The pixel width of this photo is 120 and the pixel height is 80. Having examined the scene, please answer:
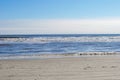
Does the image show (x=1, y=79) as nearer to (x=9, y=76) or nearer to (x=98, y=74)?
(x=9, y=76)

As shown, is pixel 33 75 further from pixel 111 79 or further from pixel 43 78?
pixel 111 79

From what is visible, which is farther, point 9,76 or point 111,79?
point 9,76

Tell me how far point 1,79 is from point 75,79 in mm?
2195

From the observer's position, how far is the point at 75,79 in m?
8.02

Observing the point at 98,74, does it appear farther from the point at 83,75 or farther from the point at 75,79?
the point at 75,79

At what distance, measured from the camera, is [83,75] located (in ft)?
28.8

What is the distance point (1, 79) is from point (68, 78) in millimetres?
1995

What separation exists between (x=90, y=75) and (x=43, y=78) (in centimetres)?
157

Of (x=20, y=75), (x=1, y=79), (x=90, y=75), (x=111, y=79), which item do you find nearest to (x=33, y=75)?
(x=20, y=75)

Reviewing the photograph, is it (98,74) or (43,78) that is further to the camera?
(98,74)

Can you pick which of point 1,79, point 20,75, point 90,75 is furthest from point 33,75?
point 90,75

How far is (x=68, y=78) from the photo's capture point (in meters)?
8.20

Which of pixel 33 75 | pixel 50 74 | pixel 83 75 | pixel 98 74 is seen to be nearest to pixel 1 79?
pixel 33 75

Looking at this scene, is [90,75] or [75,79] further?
[90,75]
